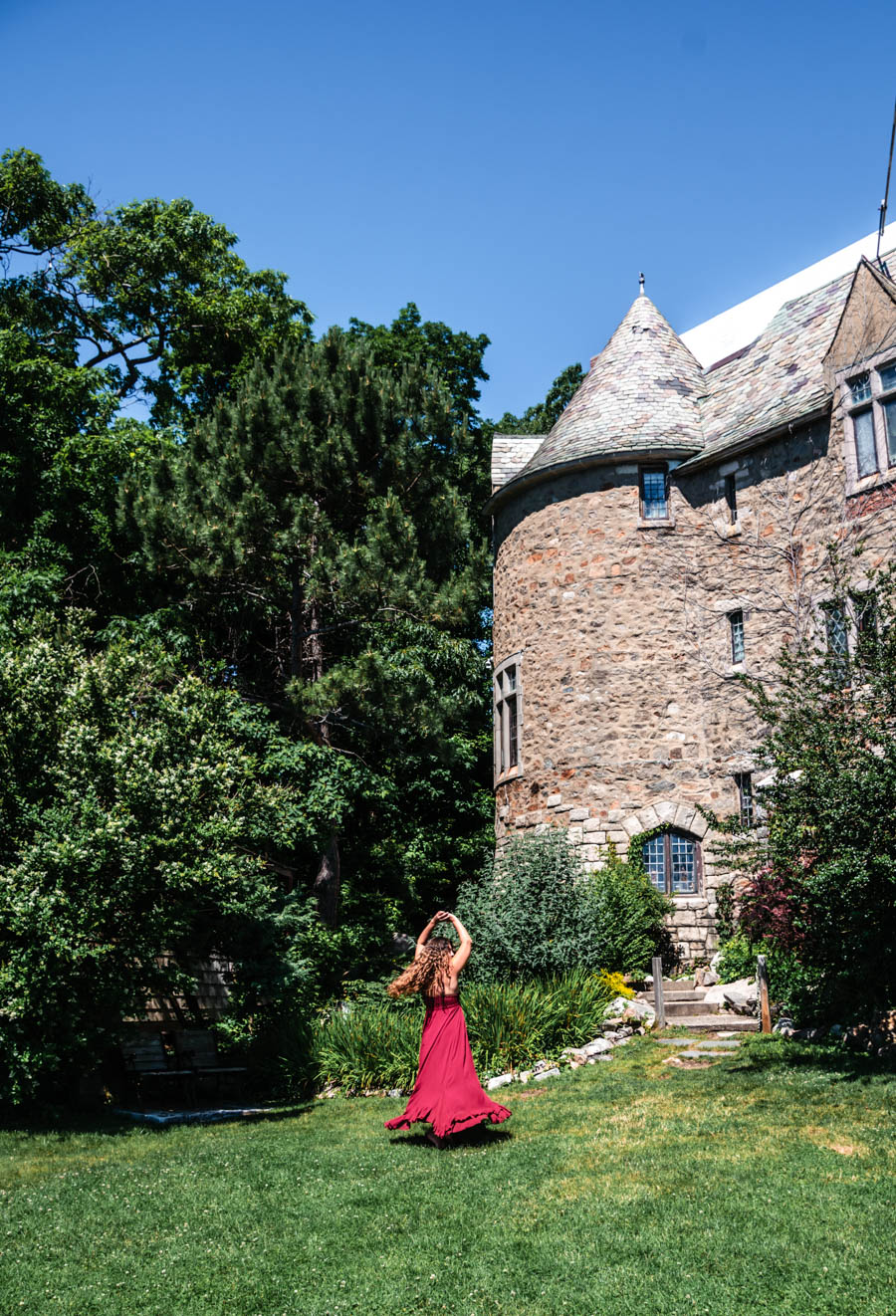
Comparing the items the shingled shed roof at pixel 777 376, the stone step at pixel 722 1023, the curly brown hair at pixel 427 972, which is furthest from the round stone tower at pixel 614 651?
the curly brown hair at pixel 427 972

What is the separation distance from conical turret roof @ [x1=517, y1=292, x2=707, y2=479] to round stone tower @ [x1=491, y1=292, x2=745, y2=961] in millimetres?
41

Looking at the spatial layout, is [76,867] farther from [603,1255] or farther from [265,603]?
[265,603]

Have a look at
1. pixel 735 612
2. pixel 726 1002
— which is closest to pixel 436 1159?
pixel 726 1002

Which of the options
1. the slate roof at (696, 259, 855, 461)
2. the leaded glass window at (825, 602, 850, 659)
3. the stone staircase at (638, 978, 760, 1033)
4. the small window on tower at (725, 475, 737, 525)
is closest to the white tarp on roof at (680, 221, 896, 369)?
the slate roof at (696, 259, 855, 461)

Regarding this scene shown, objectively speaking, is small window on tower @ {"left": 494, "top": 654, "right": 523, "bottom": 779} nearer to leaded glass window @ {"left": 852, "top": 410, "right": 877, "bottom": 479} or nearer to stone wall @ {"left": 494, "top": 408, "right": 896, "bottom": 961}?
stone wall @ {"left": 494, "top": 408, "right": 896, "bottom": 961}

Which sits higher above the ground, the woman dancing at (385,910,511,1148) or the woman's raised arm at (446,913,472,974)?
the woman's raised arm at (446,913,472,974)

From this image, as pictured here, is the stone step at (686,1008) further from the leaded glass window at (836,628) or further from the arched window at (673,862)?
the leaded glass window at (836,628)

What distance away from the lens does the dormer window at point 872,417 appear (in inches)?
663

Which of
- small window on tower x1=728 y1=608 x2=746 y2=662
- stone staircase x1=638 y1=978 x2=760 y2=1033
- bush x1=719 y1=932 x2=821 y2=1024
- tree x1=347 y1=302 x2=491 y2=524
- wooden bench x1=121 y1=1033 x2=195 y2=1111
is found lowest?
wooden bench x1=121 y1=1033 x2=195 y2=1111

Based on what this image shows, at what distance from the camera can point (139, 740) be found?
43.5ft

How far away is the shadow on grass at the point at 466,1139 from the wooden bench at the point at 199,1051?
19.9 ft

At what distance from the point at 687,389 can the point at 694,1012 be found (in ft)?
40.0

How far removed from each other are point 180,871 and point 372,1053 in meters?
4.03

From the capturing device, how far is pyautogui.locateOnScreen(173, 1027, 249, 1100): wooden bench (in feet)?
53.9
